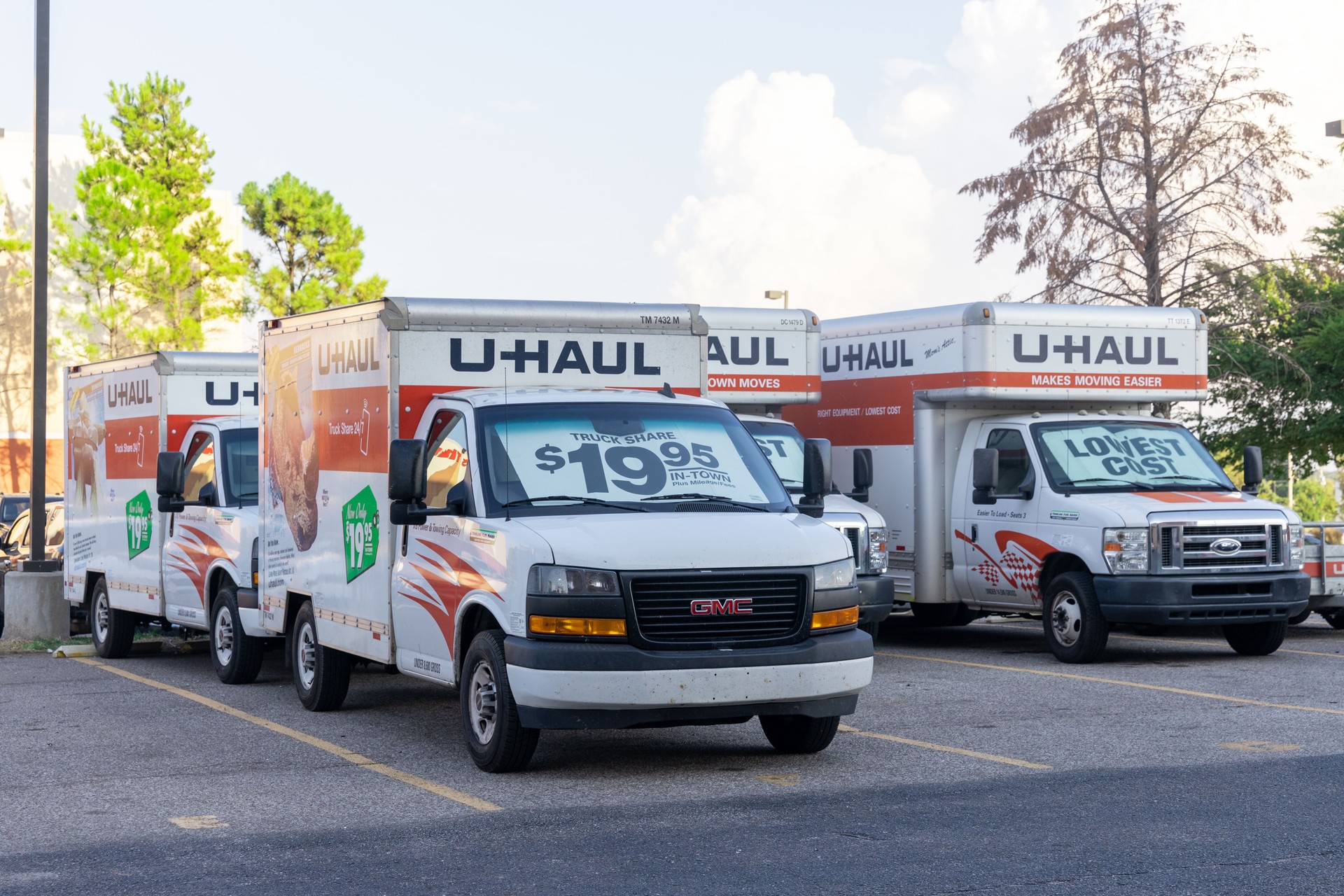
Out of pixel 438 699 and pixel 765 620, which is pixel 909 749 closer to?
pixel 765 620

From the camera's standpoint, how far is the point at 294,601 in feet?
40.9

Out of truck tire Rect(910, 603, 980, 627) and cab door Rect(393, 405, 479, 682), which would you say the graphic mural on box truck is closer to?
cab door Rect(393, 405, 479, 682)

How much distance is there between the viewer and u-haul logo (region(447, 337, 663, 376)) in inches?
420

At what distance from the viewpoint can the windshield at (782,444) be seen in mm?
15188

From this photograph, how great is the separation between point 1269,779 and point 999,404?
25.7 ft

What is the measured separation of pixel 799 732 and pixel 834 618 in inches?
38.4

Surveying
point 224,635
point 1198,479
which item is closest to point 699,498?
point 224,635

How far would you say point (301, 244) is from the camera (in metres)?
42.2

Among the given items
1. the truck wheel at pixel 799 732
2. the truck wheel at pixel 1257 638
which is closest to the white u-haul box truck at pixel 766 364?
the truck wheel at pixel 1257 638

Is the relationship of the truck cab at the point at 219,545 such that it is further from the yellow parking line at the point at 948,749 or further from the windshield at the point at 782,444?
the yellow parking line at the point at 948,749

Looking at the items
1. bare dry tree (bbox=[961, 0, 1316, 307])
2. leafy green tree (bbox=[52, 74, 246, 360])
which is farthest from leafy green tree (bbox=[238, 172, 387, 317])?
bare dry tree (bbox=[961, 0, 1316, 307])

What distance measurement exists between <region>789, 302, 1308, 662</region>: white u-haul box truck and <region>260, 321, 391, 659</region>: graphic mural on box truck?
6235mm

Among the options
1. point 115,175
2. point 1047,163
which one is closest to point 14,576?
point 1047,163

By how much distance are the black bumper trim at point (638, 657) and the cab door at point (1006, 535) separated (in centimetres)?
646
